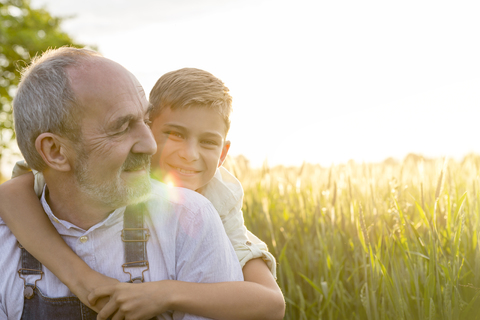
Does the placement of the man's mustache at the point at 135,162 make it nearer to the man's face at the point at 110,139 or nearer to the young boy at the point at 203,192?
the man's face at the point at 110,139

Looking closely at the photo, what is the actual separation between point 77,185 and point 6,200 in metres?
0.41

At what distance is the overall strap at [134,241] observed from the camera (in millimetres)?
1933

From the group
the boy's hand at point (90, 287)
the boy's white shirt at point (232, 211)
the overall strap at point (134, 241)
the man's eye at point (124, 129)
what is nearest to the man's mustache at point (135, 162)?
the man's eye at point (124, 129)

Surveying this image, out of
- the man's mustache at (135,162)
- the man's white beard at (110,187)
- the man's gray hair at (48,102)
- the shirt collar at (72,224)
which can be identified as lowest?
the shirt collar at (72,224)

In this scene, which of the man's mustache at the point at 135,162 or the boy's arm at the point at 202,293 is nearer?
the boy's arm at the point at 202,293

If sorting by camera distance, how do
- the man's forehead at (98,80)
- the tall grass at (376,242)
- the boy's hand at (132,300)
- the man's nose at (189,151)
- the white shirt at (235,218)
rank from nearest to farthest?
1. the boy's hand at (132,300)
2. the man's forehead at (98,80)
3. the tall grass at (376,242)
4. the white shirt at (235,218)
5. the man's nose at (189,151)

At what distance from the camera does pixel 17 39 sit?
21.7m

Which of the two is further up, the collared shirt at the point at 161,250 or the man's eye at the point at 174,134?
the man's eye at the point at 174,134

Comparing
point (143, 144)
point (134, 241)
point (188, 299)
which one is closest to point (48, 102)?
point (143, 144)

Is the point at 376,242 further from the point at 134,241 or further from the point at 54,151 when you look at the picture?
the point at 54,151

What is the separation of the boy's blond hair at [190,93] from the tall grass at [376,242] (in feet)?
3.11

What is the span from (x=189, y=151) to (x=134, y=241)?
922 mm

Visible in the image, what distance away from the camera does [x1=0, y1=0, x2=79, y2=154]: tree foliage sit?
21406mm

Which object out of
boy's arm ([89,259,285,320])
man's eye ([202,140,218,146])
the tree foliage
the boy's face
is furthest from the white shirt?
the tree foliage
